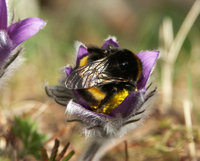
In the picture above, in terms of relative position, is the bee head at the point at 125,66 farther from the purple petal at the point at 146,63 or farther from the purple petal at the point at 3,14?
the purple petal at the point at 3,14

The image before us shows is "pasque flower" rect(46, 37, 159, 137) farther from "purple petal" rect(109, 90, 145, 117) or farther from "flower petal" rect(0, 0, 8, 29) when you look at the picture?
"flower petal" rect(0, 0, 8, 29)

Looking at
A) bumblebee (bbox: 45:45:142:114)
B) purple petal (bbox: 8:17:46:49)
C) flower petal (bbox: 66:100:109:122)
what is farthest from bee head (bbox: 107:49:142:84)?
purple petal (bbox: 8:17:46:49)

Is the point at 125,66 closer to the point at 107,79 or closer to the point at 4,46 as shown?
the point at 107,79

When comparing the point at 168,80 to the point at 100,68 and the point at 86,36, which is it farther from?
the point at 86,36

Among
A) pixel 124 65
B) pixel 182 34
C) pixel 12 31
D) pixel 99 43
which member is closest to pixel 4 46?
pixel 12 31

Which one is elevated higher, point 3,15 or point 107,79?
point 3,15

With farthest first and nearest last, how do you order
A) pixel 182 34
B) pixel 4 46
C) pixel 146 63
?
1. pixel 182 34
2. pixel 146 63
3. pixel 4 46
